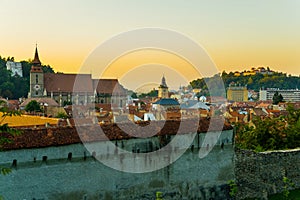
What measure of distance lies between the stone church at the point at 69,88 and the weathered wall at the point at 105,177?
7200 cm

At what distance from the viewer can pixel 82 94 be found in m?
90.4

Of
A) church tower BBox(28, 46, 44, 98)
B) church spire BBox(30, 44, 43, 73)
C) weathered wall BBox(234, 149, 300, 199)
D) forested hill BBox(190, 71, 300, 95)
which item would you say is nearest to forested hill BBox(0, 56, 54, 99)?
church tower BBox(28, 46, 44, 98)

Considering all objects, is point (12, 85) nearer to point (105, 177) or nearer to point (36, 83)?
point (36, 83)

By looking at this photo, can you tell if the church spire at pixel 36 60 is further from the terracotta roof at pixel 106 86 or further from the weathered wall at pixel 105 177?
the weathered wall at pixel 105 177

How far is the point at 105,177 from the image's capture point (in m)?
14.9

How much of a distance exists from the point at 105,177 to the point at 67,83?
83.2 metres

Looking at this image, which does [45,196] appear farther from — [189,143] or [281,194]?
[281,194]

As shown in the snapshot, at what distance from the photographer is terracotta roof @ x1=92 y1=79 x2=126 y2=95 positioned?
95.3m

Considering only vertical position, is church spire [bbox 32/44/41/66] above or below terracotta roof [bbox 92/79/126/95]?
above

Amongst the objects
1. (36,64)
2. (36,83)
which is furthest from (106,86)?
(36,64)

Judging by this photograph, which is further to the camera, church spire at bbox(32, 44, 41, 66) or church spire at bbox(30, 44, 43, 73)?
church spire at bbox(32, 44, 41, 66)

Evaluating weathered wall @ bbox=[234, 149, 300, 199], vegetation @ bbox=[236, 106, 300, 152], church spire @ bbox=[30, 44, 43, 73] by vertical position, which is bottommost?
weathered wall @ bbox=[234, 149, 300, 199]

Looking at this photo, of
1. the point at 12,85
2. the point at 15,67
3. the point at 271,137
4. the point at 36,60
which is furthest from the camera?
the point at 15,67

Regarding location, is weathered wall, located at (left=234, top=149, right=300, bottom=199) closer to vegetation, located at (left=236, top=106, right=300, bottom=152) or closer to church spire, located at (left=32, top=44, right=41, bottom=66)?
vegetation, located at (left=236, top=106, right=300, bottom=152)
